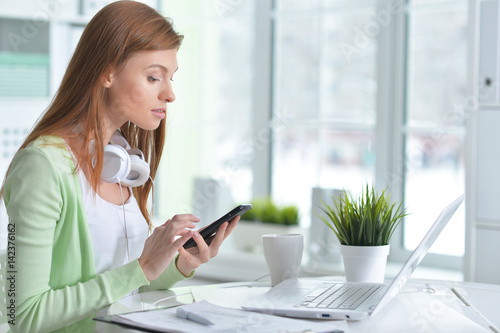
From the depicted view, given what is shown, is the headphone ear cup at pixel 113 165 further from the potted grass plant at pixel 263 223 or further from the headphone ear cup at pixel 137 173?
the potted grass plant at pixel 263 223

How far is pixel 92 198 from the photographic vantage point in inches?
57.5

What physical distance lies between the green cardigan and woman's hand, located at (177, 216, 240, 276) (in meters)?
0.14

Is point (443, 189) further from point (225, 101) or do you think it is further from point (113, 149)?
point (113, 149)

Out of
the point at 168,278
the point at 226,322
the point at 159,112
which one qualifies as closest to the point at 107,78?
the point at 159,112

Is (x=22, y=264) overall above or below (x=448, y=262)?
above

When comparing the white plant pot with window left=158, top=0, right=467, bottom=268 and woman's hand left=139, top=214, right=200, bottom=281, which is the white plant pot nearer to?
woman's hand left=139, top=214, right=200, bottom=281

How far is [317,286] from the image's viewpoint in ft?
4.73

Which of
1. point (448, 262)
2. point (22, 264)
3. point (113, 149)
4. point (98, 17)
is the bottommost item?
point (448, 262)

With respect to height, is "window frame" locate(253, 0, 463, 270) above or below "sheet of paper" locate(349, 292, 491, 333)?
above

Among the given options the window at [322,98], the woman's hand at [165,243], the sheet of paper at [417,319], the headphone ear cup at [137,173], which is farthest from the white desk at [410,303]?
the window at [322,98]

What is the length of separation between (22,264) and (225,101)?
7.47ft

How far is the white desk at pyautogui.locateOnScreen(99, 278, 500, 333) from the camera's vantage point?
3.83 ft

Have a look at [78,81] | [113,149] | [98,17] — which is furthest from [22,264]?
[98,17]

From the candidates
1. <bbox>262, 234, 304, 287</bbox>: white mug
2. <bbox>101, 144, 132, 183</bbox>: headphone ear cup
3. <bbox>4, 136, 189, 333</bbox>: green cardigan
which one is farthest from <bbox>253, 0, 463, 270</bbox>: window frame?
<bbox>4, 136, 189, 333</bbox>: green cardigan
